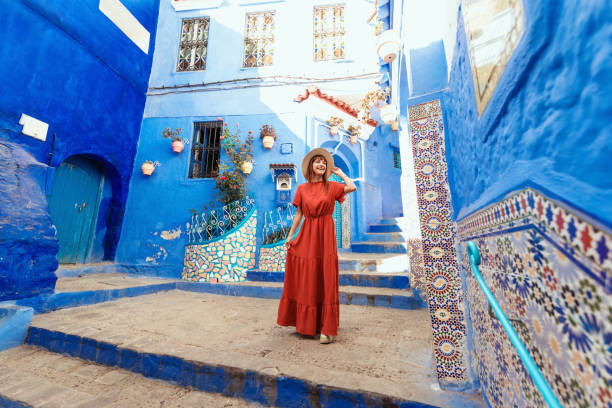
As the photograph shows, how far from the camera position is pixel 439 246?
1816 millimetres

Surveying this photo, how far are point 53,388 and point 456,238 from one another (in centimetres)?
313

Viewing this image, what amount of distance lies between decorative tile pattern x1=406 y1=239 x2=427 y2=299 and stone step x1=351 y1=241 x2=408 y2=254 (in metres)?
1.92

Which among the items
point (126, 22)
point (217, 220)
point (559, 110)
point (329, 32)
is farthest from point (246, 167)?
point (559, 110)

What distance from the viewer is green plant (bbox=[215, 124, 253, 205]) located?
633 centimetres

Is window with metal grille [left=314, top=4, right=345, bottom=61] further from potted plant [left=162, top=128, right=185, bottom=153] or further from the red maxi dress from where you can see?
the red maxi dress

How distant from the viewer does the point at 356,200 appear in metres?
7.65

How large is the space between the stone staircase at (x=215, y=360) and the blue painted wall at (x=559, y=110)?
53.4 inches

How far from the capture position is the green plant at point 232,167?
20.8ft

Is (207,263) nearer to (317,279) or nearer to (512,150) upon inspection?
(317,279)

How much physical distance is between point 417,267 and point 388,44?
353 centimetres

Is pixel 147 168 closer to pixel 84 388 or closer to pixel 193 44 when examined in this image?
pixel 193 44

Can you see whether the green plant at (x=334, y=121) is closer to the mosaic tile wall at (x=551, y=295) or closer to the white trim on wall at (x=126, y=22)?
the white trim on wall at (x=126, y=22)

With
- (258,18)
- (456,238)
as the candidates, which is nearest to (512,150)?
(456,238)

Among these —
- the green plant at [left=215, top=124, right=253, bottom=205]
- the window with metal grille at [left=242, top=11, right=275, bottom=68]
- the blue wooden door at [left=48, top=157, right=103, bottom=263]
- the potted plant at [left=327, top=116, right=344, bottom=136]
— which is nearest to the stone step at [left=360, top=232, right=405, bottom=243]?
the potted plant at [left=327, top=116, right=344, bottom=136]
